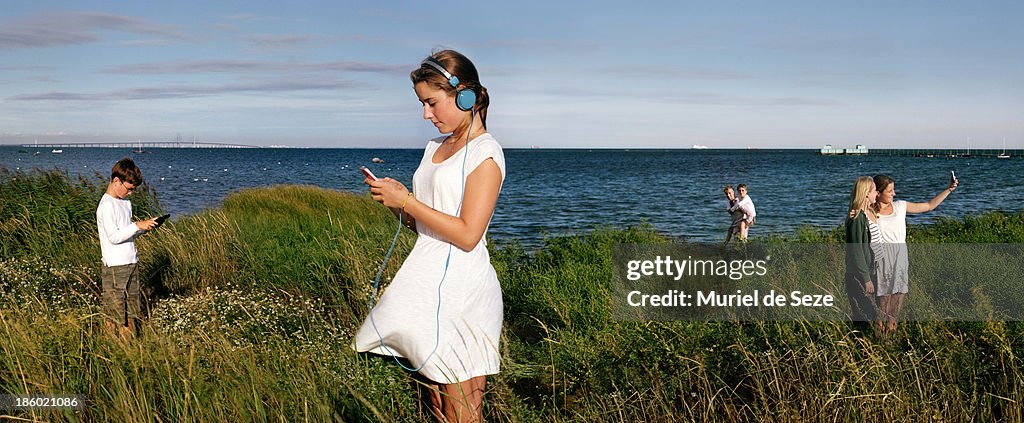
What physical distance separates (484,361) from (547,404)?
259 centimetres

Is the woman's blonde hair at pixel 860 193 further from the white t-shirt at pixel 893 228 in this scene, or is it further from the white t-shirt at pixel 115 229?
the white t-shirt at pixel 115 229

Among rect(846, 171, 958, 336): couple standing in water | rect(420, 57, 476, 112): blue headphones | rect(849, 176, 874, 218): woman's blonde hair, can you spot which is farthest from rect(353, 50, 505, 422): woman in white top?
rect(849, 176, 874, 218): woman's blonde hair

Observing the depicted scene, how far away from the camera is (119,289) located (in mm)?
6121

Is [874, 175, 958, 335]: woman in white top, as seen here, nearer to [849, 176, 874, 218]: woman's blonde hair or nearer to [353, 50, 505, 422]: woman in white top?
[849, 176, 874, 218]: woman's blonde hair

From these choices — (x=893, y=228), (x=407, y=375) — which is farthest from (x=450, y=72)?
(x=893, y=228)

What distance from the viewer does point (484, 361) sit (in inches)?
108

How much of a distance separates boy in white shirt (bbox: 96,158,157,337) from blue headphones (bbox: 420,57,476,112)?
4167mm

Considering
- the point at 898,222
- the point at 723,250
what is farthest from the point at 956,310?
the point at 723,250

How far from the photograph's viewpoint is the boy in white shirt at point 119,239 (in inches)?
235

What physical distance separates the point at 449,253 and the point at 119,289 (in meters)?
4.52

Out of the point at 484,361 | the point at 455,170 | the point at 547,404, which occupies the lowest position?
the point at 547,404

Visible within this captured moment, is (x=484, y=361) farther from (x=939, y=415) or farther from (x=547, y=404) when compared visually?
(x=547, y=404)

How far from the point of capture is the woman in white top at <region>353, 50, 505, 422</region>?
2.53 metres

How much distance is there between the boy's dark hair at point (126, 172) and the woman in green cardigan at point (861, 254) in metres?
5.60
